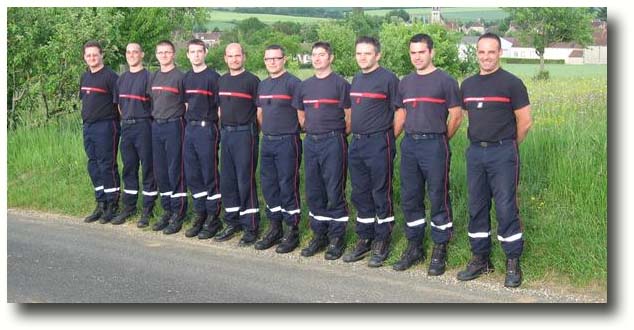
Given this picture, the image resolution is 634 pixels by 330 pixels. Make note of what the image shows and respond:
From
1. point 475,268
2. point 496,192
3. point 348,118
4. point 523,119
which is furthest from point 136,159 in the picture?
point 523,119

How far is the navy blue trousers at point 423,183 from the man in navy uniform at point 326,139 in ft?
2.13

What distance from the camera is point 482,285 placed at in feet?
24.7

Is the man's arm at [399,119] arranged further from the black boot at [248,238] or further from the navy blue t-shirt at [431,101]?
the black boot at [248,238]

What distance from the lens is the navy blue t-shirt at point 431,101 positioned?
7504 millimetres

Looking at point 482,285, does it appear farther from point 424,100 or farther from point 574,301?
point 424,100

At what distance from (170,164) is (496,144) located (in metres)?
Answer: 3.72

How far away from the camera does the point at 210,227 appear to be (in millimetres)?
9469

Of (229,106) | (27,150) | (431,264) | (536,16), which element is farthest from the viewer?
(536,16)

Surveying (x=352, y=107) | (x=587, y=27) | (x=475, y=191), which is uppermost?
(x=587, y=27)

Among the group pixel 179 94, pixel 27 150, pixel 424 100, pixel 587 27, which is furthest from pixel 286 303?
pixel 587 27

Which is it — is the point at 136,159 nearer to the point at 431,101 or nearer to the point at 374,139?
the point at 374,139

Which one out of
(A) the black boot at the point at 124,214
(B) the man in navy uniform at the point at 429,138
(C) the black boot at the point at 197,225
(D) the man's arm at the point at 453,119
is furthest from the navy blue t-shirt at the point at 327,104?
(A) the black boot at the point at 124,214

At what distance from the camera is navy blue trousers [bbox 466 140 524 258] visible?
7.29 m

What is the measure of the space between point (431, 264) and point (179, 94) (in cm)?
319
